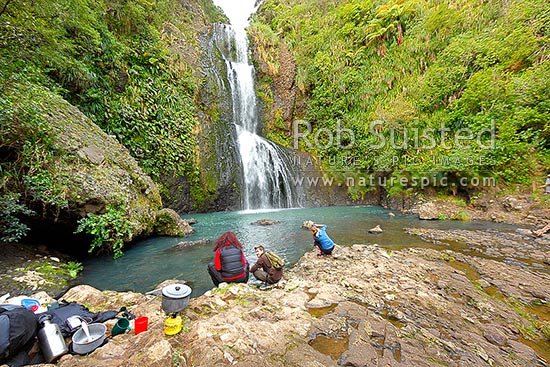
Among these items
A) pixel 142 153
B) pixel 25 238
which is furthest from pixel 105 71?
pixel 25 238

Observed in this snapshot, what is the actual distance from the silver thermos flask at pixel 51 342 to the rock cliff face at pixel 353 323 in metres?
0.12

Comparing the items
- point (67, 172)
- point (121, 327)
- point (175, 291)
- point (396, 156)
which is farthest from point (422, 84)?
point (121, 327)

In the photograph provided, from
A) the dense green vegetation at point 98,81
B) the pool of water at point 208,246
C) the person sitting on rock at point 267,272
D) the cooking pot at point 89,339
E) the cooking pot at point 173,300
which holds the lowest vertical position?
the pool of water at point 208,246

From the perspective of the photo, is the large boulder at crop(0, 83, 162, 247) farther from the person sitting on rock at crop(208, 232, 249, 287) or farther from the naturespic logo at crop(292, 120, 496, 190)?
the naturespic logo at crop(292, 120, 496, 190)

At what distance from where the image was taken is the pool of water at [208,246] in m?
4.56

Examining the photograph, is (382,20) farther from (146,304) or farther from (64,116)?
(146,304)

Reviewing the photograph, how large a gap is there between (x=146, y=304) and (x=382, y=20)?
2217 cm

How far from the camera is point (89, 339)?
1.98m

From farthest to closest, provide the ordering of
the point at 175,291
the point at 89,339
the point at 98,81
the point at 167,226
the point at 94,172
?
the point at 98,81 < the point at 167,226 < the point at 94,172 < the point at 175,291 < the point at 89,339

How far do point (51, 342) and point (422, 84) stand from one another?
1783 centimetres

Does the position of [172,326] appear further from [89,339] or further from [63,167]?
[63,167]

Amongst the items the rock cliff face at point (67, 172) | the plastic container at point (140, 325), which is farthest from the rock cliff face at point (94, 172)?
the plastic container at point (140, 325)

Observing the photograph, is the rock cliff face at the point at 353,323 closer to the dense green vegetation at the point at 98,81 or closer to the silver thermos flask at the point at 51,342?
the silver thermos flask at the point at 51,342

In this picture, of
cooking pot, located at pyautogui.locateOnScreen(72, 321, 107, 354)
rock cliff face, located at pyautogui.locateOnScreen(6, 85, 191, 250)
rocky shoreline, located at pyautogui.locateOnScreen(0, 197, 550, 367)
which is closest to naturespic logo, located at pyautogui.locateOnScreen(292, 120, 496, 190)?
rocky shoreline, located at pyautogui.locateOnScreen(0, 197, 550, 367)
